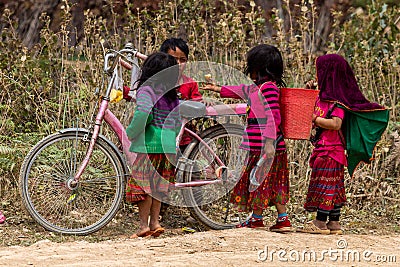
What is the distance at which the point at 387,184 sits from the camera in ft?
23.4

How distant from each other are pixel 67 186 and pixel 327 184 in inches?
78.0

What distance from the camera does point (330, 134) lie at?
5.64 metres

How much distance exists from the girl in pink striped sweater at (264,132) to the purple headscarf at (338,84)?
1.02ft

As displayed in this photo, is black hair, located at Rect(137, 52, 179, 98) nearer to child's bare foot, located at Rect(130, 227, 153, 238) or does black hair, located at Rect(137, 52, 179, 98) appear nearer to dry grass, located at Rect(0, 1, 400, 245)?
child's bare foot, located at Rect(130, 227, 153, 238)

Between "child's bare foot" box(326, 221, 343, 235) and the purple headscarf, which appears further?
"child's bare foot" box(326, 221, 343, 235)

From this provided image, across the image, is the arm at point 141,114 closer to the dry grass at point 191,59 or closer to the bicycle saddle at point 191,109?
the bicycle saddle at point 191,109

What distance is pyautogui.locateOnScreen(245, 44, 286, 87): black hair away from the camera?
217 inches

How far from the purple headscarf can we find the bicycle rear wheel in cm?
82

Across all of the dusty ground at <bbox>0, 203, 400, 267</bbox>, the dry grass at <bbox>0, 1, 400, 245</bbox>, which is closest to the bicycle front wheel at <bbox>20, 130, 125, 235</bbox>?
the dusty ground at <bbox>0, 203, 400, 267</bbox>

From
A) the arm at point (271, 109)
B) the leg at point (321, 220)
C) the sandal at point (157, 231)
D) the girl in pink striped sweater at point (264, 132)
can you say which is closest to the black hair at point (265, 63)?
the girl in pink striped sweater at point (264, 132)

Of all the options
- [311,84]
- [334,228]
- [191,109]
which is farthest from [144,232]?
[311,84]

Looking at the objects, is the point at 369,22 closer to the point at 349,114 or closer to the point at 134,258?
the point at 349,114

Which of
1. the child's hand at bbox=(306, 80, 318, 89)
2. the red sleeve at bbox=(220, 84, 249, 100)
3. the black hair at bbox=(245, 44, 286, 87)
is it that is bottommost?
the red sleeve at bbox=(220, 84, 249, 100)

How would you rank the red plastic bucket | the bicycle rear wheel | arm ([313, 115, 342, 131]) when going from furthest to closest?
the bicycle rear wheel → arm ([313, 115, 342, 131]) → the red plastic bucket
